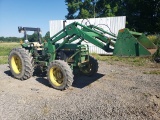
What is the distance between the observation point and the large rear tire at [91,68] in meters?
8.03

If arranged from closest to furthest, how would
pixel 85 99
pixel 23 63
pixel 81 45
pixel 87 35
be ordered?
pixel 85 99 < pixel 87 35 < pixel 81 45 < pixel 23 63

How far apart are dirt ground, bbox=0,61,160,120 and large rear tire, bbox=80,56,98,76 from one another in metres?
0.26

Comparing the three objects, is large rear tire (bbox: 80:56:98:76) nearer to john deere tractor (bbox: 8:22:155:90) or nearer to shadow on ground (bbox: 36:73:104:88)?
Result: john deere tractor (bbox: 8:22:155:90)

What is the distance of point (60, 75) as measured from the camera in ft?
22.1

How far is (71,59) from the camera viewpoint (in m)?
7.25

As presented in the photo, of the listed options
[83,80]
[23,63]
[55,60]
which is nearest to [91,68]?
[83,80]

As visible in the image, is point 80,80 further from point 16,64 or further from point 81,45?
point 16,64

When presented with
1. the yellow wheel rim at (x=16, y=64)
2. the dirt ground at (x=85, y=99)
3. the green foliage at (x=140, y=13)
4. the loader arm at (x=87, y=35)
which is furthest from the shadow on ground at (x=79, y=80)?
the green foliage at (x=140, y=13)

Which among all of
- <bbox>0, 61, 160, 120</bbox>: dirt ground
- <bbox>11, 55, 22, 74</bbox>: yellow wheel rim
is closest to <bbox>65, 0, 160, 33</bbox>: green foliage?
<bbox>0, 61, 160, 120</bbox>: dirt ground

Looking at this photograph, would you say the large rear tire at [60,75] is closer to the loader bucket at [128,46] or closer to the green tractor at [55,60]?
the green tractor at [55,60]

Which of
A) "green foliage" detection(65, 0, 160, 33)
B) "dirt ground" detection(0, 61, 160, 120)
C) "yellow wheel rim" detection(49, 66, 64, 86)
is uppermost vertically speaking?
"green foliage" detection(65, 0, 160, 33)

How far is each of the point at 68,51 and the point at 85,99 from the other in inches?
103

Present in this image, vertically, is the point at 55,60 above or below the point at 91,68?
above

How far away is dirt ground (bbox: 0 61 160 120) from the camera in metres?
4.55
